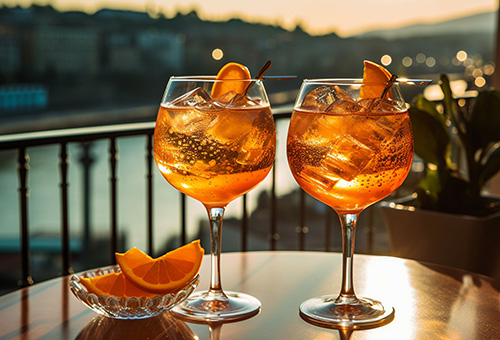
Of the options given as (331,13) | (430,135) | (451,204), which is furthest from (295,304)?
(331,13)

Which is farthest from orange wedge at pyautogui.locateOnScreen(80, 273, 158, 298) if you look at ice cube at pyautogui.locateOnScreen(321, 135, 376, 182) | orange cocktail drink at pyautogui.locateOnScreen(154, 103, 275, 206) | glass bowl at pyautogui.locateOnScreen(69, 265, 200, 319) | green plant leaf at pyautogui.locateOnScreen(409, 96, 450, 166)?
green plant leaf at pyautogui.locateOnScreen(409, 96, 450, 166)

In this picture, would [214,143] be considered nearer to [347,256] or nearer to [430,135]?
[347,256]

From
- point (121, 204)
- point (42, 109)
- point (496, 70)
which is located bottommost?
point (121, 204)

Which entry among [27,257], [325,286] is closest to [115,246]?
[27,257]

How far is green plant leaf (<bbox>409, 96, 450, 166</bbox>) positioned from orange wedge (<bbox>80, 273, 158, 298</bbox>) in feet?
3.22

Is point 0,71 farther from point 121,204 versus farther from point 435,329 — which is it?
point 435,329

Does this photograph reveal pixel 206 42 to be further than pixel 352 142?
Yes

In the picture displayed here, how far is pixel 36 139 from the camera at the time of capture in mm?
1717

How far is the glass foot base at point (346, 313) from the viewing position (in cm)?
57

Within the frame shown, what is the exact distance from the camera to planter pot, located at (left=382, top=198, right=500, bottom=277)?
1419mm

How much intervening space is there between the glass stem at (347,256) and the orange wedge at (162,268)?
0.15m

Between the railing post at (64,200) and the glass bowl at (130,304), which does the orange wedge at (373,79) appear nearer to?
the glass bowl at (130,304)

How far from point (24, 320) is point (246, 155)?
284mm

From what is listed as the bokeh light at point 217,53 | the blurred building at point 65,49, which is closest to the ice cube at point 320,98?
the bokeh light at point 217,53
